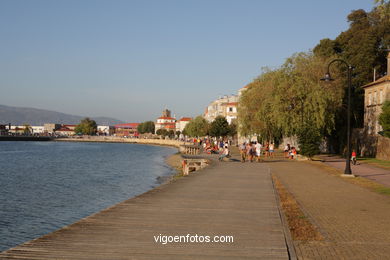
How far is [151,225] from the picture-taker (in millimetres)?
10164

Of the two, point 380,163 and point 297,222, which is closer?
point 297,222

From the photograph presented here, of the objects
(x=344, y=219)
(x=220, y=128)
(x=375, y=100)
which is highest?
(x=375, y=100)

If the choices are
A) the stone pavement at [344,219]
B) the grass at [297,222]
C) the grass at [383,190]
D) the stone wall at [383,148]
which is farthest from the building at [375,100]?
the grass at [297,222]

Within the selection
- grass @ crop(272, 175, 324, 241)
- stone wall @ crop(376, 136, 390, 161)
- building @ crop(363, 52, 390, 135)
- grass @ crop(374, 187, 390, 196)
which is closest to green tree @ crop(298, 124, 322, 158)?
stone wall @ crop(376, 136, 390, 161)

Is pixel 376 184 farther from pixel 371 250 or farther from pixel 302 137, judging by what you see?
pixel 302 137

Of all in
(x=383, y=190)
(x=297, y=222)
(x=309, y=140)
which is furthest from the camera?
(x=309, y=140)

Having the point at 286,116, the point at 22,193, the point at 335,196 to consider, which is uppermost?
the point at 286,116

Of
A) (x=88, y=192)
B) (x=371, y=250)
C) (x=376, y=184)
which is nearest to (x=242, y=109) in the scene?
(x=88, y=192)

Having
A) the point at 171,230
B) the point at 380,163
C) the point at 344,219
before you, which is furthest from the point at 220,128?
the point at 171,230

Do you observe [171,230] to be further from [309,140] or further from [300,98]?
[300,98]

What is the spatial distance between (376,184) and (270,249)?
1525 cm

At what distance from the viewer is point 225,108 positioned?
132250 millimetres

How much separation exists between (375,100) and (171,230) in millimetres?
40768

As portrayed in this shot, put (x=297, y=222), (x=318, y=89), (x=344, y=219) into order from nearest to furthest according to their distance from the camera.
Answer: (x=297, y=222)
(x=344, y=219)
(x=318, y=89)
